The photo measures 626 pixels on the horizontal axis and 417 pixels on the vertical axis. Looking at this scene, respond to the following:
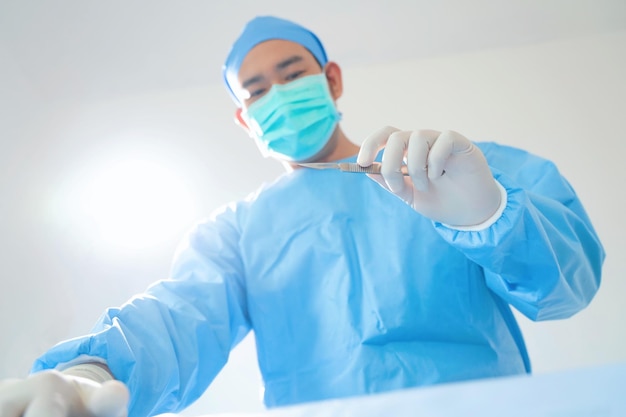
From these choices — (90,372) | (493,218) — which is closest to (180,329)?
(90,372)

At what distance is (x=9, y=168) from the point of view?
142 centimetres

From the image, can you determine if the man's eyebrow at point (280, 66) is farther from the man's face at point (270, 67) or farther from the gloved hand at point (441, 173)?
the gloved hand at point (441, 173)

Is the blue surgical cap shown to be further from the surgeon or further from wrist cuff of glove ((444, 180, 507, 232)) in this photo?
wrist cuff of glove ((444, 180, 507, 232))

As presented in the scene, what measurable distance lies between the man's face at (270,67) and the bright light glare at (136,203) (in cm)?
53

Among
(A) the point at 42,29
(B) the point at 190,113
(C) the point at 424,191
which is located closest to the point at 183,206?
(B) the point at 190,113

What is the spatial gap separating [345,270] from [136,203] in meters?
0.88

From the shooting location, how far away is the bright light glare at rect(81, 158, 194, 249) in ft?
5.30

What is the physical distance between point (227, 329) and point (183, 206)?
2.44ft

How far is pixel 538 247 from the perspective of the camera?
2.48 feet

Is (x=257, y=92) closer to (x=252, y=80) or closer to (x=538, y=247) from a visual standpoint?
(x=252, y=80)

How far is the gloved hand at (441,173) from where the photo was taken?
70 cm

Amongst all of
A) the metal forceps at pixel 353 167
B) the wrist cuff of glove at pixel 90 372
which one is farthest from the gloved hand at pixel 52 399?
the metal forceps at pixel 353 167

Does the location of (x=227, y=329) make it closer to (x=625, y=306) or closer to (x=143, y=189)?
(x=143, y=189)

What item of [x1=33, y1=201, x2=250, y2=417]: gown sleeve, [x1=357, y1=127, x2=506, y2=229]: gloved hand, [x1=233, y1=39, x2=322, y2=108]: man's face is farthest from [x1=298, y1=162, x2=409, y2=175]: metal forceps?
[x1=233, y1=39, x2=322, y2=108]: man's face
